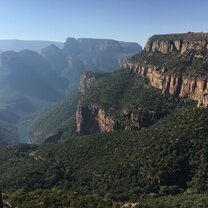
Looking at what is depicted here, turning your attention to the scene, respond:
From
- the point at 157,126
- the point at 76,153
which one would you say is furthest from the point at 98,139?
the point at 157,126

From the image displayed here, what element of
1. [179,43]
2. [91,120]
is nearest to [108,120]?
[91,120]

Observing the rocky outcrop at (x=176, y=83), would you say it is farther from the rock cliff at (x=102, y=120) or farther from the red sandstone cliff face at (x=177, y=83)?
the rock cliff at (x=102, y=120)

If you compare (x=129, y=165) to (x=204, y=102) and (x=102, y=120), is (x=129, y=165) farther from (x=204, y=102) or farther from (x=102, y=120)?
(x=102, y=120)

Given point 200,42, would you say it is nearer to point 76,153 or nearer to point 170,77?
point 170,77

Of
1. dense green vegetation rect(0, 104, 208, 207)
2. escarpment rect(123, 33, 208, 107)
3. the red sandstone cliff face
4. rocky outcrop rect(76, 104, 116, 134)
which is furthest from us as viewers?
rocky outcrop rect(76, 104, 116, 134)

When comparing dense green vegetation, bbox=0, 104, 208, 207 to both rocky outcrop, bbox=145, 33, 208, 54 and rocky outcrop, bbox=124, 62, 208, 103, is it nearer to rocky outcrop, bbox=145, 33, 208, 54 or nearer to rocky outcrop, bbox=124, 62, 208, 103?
rocky outcrop, bbox=124, 62, 208, 103

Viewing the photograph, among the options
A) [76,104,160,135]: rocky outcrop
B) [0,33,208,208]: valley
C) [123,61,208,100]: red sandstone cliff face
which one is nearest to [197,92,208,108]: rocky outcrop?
[0,33,208,208]: valley
